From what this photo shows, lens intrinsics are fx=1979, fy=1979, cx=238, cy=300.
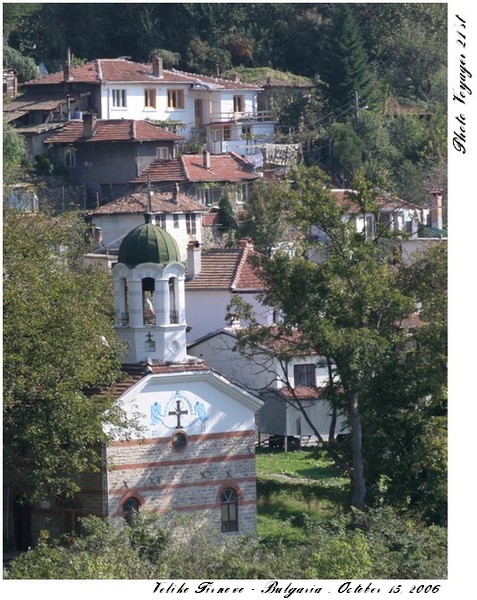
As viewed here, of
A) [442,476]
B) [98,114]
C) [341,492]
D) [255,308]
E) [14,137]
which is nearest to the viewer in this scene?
[442,476]

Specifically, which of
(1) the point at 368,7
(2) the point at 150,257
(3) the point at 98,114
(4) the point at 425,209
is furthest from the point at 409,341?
(1) the point at 368,7

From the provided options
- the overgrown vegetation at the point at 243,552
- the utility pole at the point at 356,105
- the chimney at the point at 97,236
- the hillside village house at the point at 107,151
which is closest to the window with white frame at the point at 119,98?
the hillside village house at the point at 107,151

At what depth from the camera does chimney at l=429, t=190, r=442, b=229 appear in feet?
222

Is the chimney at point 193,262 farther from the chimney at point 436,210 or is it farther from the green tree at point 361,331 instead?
the chimney at point 436,210

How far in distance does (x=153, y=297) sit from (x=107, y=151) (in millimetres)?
33065

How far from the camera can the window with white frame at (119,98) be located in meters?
78.3

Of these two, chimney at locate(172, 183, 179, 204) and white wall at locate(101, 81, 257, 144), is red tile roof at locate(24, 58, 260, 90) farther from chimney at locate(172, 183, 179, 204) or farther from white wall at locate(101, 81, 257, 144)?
chimney at locate(172, 183, 179, 204)

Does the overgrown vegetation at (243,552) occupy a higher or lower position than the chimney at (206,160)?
lower

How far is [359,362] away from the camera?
39.6 m

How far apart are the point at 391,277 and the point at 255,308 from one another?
526 inches

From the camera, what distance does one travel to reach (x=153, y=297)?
40.6m

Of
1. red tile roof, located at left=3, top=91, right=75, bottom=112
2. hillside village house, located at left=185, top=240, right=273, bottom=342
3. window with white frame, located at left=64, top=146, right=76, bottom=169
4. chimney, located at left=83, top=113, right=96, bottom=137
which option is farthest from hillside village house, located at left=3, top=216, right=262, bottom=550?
red tile roof, located at left=3, top=91, right=75, bottom=112

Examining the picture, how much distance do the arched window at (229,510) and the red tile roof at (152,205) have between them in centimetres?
2607

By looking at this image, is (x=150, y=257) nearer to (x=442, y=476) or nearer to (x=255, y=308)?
(x=442, y=476)
